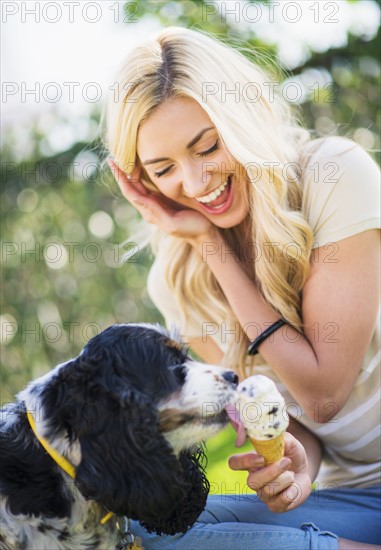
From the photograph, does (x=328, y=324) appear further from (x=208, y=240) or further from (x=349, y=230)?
(x=208, y=240)

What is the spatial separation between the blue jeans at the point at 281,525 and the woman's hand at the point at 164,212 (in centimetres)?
99

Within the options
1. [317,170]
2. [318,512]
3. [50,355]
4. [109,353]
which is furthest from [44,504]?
[50,355]

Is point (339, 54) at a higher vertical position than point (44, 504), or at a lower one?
higher

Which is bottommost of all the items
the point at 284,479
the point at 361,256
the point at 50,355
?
the point at 50,355

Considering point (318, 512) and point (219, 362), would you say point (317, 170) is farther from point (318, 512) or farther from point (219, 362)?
point (318, 512)

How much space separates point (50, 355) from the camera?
6090 mm

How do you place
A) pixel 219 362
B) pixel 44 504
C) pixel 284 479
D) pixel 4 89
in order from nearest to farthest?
pixel 44 504, pixel 284 479, pixel 219 362, pixel 4 89

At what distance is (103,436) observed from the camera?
2.20 m

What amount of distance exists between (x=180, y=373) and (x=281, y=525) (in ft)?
2.83

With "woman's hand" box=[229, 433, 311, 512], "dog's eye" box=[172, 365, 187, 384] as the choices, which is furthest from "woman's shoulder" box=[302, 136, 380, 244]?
"dog's eye" box=[172, 365, 187, 384]

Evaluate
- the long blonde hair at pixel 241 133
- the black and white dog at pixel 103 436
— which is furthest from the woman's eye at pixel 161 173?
the black and white dog at pixel 103 436

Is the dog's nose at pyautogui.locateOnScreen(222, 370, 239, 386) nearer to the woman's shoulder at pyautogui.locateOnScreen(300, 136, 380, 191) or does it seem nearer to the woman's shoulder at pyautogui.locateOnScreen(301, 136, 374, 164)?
the woman's shoulder at pyautogui.locateOnScreen(300, 136, 380, 191)

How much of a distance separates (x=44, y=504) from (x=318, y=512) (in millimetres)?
1108

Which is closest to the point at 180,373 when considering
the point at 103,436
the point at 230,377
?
the point at 230,377
